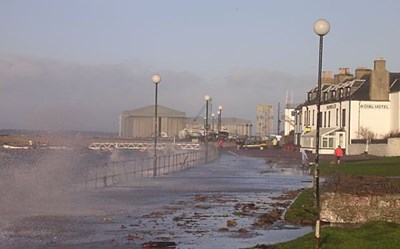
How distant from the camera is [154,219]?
20719 millimetres

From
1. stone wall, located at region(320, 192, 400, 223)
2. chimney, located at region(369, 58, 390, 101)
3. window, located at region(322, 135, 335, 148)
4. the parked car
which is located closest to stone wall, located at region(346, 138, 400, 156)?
window, located at region(322, 135, 335, 148)

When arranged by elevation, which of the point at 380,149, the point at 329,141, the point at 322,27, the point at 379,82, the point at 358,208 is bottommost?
the point at 358,208

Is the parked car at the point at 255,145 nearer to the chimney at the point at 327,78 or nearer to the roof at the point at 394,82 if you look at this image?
the chimney at the point at 327,78

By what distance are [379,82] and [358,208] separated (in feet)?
185

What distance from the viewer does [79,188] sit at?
3347 cm

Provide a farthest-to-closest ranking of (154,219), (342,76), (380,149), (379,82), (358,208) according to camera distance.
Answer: (342,76), (379,82), (380,149), (154,219), (358,208)

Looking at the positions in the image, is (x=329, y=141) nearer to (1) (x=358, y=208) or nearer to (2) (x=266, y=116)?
(1) (x=358, y=208)

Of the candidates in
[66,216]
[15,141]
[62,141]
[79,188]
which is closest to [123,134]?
[15,141]

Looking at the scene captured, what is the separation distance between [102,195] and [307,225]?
1230cm

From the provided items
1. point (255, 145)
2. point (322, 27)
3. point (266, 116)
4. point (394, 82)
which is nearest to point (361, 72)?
point (394, 82)

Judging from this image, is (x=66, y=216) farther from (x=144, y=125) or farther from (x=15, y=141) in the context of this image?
(x=144, y=125)

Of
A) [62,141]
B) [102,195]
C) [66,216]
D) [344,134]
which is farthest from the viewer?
[62,141]

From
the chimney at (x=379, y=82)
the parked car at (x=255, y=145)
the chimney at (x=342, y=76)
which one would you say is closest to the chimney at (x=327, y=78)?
the chimney at (x=342, y=76)

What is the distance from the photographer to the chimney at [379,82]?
7275 cm
